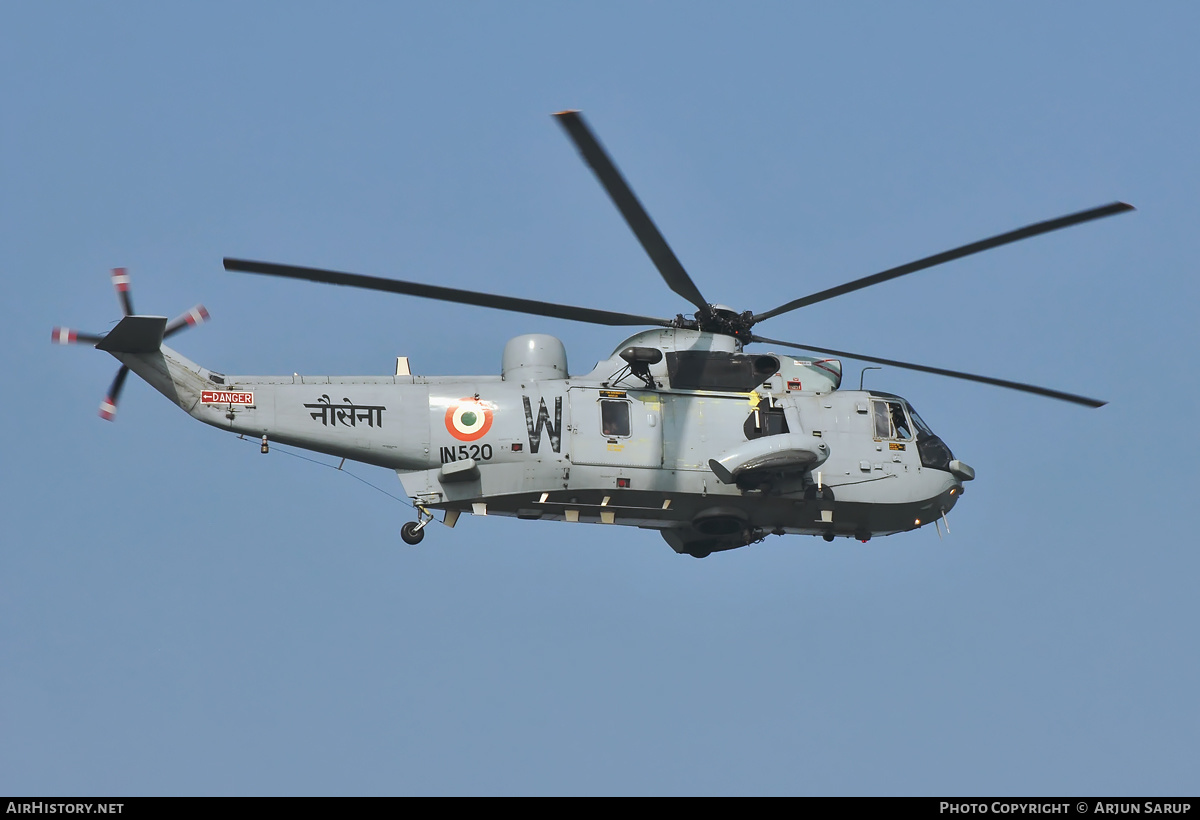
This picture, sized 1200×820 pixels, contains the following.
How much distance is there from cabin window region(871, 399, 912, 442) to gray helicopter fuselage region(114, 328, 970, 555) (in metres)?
0.04

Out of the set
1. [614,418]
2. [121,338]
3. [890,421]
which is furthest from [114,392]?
[890,421]

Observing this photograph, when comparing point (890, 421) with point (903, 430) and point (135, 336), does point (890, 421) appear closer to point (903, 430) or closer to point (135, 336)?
point (903, 430)

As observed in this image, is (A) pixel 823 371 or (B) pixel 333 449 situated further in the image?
(A) pixel 823 371

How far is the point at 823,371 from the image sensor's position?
26969mm

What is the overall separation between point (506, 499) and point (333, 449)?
A: 9.85 ft

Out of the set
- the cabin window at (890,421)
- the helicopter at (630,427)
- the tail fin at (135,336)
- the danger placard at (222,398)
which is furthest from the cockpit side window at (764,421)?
the tail fin at (135,336)

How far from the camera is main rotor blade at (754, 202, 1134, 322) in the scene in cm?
2148

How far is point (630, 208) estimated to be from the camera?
829 inches

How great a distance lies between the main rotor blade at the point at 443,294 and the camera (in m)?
21.5

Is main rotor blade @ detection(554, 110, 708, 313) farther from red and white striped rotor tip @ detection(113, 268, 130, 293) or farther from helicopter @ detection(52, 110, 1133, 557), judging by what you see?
red and white striped rotor tip @ detection(113, 268, 130, 293)

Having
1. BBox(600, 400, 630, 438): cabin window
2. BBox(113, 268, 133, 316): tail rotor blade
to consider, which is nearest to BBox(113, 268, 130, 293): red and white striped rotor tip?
BBox(113, 268, 133, 316): tail rotor blade
